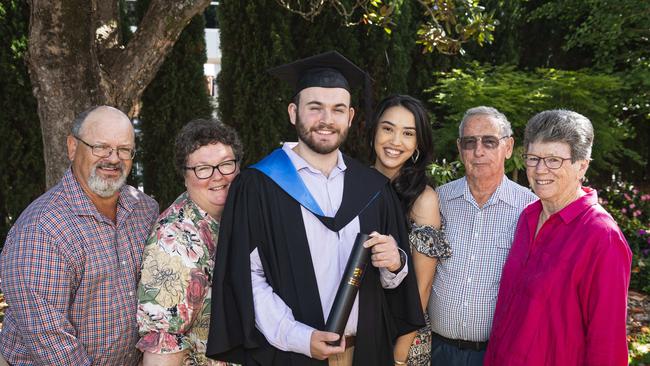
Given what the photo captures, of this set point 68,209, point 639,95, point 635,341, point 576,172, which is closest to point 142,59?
point 68,209

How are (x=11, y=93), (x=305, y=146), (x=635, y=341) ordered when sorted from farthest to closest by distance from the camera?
(x=11, y=93) → (x=635, y=341) → (x=305, y=146)

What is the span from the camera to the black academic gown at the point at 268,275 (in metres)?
2.25

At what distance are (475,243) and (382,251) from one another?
0.72 m

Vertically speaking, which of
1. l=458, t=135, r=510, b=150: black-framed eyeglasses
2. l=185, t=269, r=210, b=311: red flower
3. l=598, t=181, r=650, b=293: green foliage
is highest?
l=458, t=135, r=510, b=150: black-framed eyeglasses

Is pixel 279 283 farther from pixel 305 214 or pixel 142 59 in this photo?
pixel 142 59

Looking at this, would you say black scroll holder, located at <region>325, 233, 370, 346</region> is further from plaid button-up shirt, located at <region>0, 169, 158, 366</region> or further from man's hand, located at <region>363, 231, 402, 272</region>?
plaid button-up shirt, located at <region>0, 169, 158, 366</region>

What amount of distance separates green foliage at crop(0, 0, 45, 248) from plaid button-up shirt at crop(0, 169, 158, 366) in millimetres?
4416

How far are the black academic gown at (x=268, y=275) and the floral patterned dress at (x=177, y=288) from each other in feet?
0.30

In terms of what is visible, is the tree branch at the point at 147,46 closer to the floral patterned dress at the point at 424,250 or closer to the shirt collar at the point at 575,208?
the floral patterned dress at the point at 424,250

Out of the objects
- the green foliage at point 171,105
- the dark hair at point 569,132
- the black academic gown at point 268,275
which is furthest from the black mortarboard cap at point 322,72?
the green foliage at point 171,105

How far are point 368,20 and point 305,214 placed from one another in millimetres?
2693

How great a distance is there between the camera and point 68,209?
2.36 meters

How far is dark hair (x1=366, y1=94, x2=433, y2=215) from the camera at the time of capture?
272 cm

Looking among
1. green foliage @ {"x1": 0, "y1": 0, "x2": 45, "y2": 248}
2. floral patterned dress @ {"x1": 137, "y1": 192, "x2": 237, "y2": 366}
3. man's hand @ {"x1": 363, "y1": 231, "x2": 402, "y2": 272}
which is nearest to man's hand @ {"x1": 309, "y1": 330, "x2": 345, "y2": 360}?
man's hand @ {"x1": 363, "y1": 231, "x2": 402, "y2": 272}
